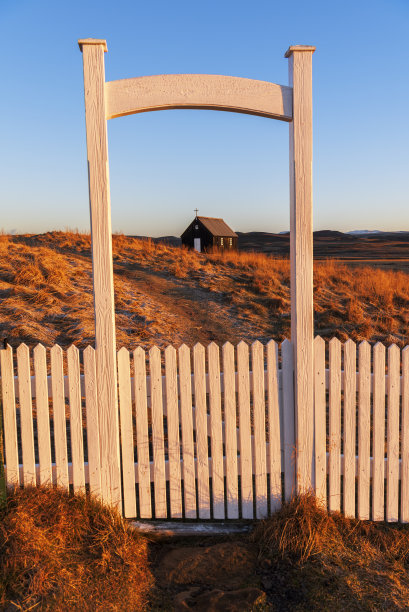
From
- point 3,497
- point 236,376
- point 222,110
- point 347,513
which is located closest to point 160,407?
point 236,376

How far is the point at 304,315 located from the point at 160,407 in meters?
1.43

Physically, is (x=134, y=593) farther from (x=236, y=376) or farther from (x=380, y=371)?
(x=380, y=371)

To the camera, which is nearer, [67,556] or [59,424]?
[67,556]

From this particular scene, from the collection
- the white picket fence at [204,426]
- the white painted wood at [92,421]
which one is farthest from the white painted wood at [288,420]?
the white painted wood at [92,421]

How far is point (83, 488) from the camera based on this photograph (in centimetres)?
420

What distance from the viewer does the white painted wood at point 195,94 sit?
4.09 m

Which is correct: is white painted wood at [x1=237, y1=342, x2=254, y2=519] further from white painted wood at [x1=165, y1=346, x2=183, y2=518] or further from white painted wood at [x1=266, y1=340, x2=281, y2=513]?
white painted wood at [x1=165, y1=346, x2=183, y2=518]

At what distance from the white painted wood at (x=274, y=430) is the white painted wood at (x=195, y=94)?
6.53 ft

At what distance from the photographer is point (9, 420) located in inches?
168

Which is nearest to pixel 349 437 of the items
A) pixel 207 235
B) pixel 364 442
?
pixel 364 442

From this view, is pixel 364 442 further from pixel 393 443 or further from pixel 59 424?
pixel 59 424

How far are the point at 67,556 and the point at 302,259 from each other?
2869mm

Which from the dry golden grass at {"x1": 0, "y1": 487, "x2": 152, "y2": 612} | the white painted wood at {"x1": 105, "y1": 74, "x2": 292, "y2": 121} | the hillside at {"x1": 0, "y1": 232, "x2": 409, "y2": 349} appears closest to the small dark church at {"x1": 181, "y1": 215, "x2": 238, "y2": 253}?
the hillside at {"x1": 0, "y1": 232, "x2": 409, "y2": 349}

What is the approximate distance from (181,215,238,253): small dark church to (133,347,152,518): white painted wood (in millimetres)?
29363
